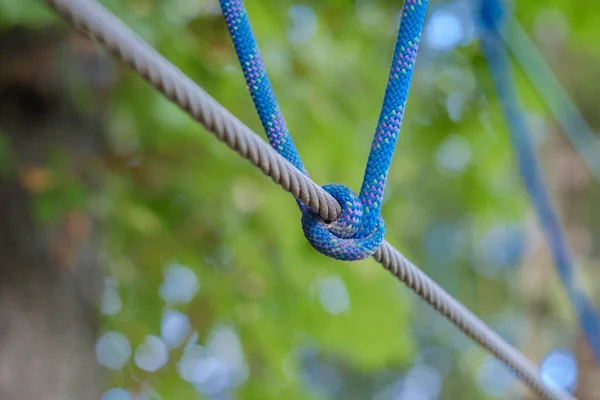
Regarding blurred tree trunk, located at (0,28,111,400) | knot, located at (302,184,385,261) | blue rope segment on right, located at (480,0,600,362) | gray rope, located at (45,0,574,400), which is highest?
gray rope, located at (45,0,574,400)

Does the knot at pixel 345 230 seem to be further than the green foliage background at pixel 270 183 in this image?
No

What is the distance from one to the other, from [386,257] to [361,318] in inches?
29.0

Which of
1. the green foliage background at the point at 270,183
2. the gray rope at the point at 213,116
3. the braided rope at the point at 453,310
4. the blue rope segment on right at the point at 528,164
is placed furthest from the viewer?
the green foliage background at the point at 270,183

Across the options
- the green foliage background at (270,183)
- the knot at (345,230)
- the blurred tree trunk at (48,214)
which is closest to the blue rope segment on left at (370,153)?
the knot at (345,230)

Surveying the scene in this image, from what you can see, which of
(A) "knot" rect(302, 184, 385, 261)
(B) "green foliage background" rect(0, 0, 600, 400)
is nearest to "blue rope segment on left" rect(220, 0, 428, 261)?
(A) "knot" rect(302, 184, 385, 261)

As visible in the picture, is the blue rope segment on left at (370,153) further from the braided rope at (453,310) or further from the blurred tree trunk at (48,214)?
the blurred tree trunk at (48,214)

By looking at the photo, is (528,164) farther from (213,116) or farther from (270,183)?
(213,116)

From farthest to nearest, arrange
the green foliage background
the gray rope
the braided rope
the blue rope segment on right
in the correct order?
the green foliage background
the blue rope segment on right
the braided rope
the gray rope

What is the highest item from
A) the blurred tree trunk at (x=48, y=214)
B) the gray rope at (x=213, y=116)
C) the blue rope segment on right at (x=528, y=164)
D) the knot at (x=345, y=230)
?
the gray rope at (x=213, y=116)

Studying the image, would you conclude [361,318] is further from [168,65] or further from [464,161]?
[168,65]

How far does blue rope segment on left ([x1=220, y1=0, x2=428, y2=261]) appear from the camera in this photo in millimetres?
321

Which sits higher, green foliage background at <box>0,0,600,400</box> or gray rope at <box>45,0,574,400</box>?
gray rope at <box>45,0,574,400</box>

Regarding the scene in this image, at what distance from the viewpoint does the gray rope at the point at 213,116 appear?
0.73 feet

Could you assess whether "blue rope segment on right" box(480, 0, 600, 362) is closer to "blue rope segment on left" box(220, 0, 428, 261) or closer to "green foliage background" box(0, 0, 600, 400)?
"green foliage background" box(0, 0, 600, 400)
